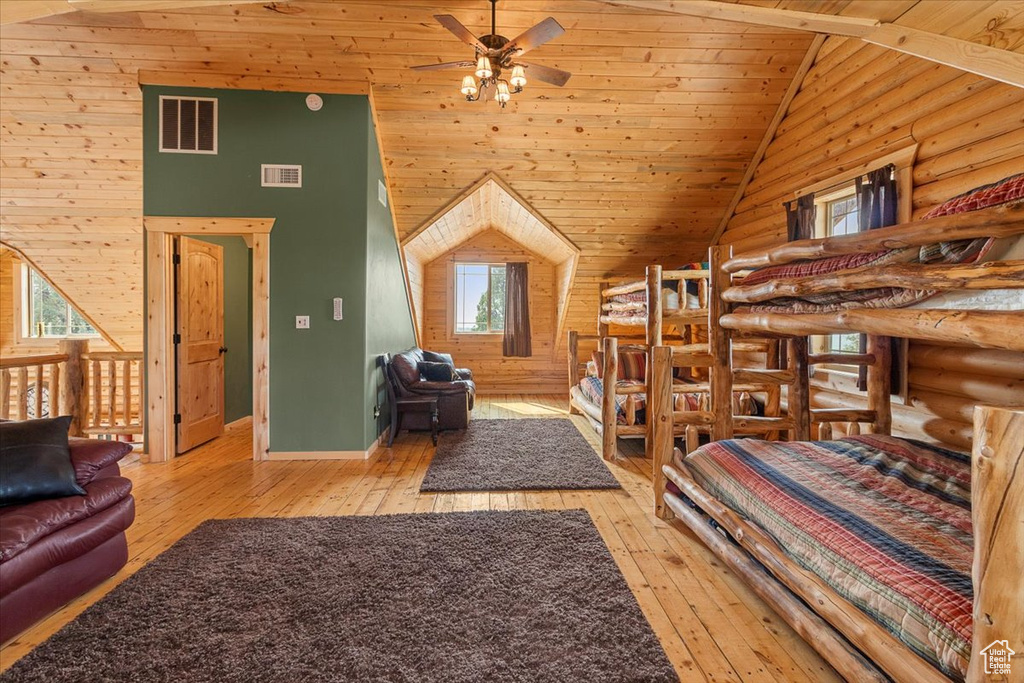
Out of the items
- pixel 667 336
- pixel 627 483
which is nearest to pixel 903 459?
pixel 627 483

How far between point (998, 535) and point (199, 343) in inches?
208

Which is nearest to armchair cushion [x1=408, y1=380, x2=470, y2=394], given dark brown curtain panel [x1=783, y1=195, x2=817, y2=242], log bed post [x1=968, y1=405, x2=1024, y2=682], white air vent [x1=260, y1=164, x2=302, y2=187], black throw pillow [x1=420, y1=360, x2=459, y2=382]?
black throw pillow [x1=420, y1=360, x2=459, y2=382]

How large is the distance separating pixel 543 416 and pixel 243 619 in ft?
14.3

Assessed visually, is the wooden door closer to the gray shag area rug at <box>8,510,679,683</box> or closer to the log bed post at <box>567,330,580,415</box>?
the gray shag area rug at <box>8,510,679,683</box>

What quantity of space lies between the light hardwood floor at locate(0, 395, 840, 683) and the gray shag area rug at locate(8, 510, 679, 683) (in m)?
0.13

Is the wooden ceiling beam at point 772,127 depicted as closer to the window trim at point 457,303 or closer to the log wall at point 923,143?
the log wall at point 923,143

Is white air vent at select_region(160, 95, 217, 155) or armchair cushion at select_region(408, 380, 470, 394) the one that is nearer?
white air vent at select_region(160, 95, 217, 155)

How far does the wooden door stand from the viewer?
4.14 metres

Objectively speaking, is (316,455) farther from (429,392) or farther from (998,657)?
(998,657)

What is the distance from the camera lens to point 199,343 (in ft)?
14.5

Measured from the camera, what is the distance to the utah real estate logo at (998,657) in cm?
95

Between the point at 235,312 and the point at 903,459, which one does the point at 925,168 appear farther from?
the point at 235,312

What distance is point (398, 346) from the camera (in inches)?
219

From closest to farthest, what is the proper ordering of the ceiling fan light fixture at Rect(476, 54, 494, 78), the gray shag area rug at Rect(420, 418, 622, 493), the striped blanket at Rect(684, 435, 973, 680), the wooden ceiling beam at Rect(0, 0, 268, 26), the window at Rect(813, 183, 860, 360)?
1. the striped blanket at Rect(684, 435, 973, 680)
2. the wooden ceiling beam at Rect(0, 0, 268, 26)
3. the ceiling fan light fixture at Rect(476, 54, 494, 78)
4. the gray shag area rug at Rect(420, 418, 622, 493)
5. the window at Rect(813, 183, 860, 360)
